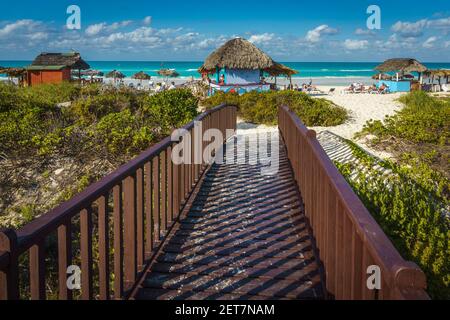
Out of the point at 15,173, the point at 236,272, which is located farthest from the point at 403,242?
the point at 15,173

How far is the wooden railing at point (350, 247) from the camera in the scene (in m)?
1.45

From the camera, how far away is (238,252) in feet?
13.3

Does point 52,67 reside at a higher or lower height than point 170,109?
higher

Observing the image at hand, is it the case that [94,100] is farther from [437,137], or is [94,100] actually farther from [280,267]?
[280,267]

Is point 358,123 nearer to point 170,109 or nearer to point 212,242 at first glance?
point 170,109

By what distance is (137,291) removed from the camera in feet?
10.8

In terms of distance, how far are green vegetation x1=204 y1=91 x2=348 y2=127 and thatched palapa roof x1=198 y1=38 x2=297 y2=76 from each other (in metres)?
10.4

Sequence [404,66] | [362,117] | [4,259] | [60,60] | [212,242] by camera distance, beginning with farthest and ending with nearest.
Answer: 1. [404,66]
2. [60,60]
3. [362,117]
4. [212,242]
5. [4,259]

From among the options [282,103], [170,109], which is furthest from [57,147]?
[282,103]

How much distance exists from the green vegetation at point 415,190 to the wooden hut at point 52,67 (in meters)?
28.4

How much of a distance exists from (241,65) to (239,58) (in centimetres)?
54

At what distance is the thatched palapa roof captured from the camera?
30.0 metres

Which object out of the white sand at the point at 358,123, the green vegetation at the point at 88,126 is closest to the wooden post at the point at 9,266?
the green vegetation at the point at 88,126

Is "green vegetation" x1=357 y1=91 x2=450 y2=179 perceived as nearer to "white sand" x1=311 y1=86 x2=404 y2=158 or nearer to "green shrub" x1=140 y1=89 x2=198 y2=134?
"white sand" x1=311 y1=86 x2=404 y2=158
